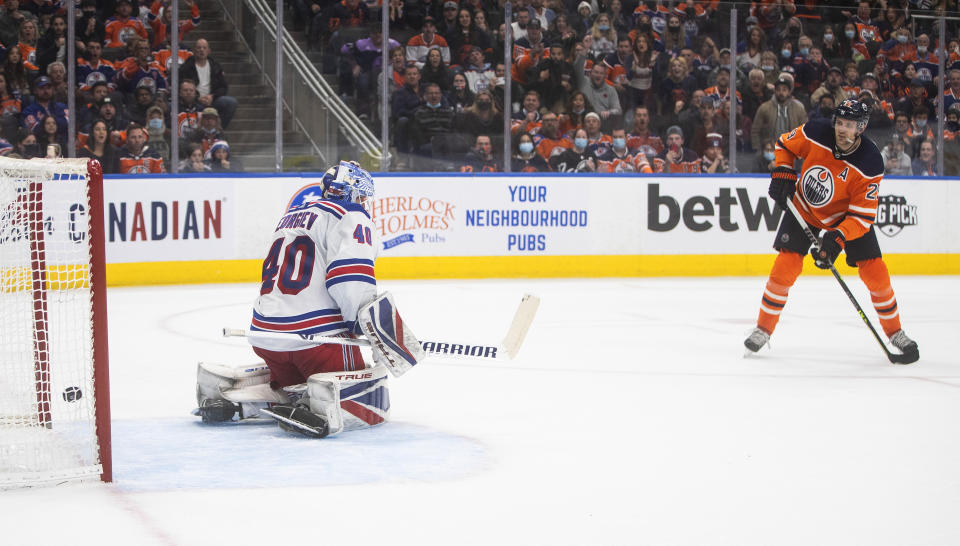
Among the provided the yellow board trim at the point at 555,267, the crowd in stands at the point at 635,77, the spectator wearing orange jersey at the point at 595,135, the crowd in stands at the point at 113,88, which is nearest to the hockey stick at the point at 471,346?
the crowd in stands at the point at 113,88

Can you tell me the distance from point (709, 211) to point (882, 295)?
4.71 meters

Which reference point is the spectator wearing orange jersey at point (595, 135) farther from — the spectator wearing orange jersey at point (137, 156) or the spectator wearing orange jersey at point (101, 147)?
the spectator wearing orange jersey at point (101, 147)

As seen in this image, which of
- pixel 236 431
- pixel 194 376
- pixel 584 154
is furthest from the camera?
pixel 584 154

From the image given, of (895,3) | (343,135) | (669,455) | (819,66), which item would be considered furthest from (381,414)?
(895,3)

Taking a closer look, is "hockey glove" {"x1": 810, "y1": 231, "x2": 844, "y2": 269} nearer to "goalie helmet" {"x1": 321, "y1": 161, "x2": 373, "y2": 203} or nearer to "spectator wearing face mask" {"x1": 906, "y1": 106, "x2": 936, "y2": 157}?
"goalie helmet" {"x1": 321, "y1": 161, "x2": 373, "y2": 203}

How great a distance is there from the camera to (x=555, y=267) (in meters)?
9.88

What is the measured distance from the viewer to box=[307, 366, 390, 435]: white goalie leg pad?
3543 mm

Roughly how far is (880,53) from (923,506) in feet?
28.7

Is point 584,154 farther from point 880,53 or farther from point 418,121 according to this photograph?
point 880,53

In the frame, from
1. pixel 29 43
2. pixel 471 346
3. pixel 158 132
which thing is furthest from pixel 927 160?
pixel 471 346

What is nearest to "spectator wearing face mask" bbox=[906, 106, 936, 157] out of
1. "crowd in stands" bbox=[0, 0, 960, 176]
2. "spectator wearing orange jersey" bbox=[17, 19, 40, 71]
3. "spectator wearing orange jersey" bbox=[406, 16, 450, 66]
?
"crowd in stands" bbox=[0, 0, 960, 176]

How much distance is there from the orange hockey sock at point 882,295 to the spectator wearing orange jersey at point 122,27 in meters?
5.98

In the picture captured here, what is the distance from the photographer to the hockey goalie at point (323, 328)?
11.5 ft

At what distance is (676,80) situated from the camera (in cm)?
1026
